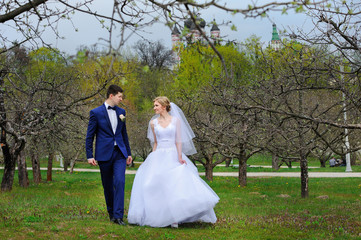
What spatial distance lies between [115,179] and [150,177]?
0.66m

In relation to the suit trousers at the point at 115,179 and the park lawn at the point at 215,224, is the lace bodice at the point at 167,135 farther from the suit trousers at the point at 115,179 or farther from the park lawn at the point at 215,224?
the park lawn at the point at 215,224

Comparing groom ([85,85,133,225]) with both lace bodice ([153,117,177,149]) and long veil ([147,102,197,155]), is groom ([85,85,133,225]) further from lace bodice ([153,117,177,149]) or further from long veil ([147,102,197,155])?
long veil ([147,102,197,155])

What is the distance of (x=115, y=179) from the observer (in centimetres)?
795

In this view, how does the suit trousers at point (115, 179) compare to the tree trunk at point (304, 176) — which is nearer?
the suit trousers at point (115, 179)

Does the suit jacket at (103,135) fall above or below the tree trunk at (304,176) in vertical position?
above

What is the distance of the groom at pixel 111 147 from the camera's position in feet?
25.9

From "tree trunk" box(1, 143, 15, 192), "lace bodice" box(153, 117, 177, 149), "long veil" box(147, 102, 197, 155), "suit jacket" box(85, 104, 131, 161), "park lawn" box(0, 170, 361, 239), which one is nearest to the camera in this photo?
"park lawn" box(0, 170, 361, 239)

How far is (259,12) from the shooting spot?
3459 millimetres

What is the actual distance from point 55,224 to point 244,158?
41.9 feet

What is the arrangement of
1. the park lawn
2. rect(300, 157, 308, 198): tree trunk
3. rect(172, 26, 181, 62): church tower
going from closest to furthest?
rect(172, 26, 181, 62): church tower, the park lawn, rect(300, 157, 308, 198): tree trunk

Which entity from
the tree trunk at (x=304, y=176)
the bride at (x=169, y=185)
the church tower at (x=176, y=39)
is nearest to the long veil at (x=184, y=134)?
the bride at (x=169, y=185)

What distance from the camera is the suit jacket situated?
7.89 m

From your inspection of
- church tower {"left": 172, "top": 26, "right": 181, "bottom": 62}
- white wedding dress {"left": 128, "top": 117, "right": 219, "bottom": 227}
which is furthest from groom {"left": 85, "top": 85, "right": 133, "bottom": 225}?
church tower {"left": 172, "top": 26, "right": 181, "bottom": 62}

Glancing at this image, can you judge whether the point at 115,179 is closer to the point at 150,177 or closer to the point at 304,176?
the point at 150,177
